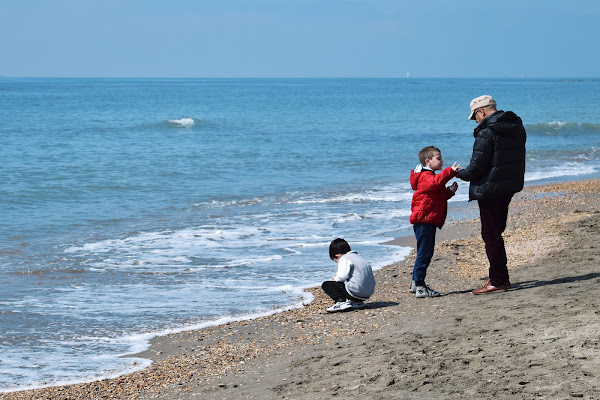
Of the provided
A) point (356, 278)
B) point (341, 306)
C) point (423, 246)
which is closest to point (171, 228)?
point (341, 306)

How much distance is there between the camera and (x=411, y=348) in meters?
5.29

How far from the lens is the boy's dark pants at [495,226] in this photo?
6.49 m

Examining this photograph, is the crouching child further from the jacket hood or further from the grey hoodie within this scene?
the jacket hood

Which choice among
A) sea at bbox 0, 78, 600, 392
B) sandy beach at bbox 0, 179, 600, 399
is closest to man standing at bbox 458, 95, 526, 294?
sandy beach at bbox 0, 179, 600, 399

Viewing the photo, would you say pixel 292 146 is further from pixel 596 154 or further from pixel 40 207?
pixel 40 207

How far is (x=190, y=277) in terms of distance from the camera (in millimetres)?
9312

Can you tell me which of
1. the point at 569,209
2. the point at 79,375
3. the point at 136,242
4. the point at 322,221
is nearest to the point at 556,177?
the point at 569,209

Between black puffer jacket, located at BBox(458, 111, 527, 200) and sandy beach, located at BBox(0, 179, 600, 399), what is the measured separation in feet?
3.32

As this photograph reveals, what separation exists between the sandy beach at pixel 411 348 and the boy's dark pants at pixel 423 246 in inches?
10.2

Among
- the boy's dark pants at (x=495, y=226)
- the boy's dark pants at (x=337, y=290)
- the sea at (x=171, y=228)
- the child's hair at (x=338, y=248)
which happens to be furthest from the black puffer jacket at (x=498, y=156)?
the sea at (x=171, y=228)

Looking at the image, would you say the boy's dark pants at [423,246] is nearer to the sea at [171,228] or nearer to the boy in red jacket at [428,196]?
the boy in red jacket at [428,196]

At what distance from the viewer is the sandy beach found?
447 cm

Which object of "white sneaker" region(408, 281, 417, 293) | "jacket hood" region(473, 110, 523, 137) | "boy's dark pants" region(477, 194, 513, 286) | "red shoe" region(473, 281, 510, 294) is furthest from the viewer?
"white sneaker" region(408, 281, 417, 293)

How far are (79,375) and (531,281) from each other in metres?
4.35
